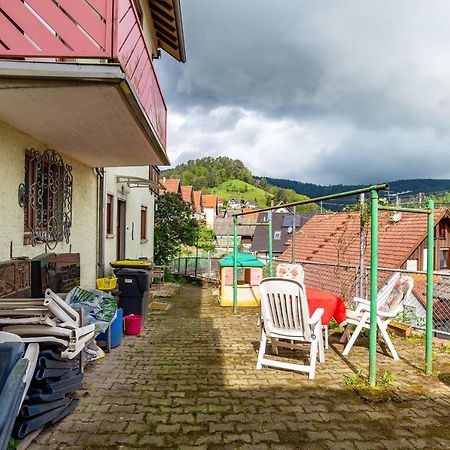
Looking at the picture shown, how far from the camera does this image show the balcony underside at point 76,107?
320cm

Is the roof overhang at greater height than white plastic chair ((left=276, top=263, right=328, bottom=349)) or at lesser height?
greater

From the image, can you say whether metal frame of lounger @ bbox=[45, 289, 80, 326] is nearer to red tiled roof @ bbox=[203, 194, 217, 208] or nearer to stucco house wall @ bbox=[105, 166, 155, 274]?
stucco house wall @ bbox=[105, 166, 155, 274]

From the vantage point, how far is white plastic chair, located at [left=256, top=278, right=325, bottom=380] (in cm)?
441

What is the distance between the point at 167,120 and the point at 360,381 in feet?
17.8

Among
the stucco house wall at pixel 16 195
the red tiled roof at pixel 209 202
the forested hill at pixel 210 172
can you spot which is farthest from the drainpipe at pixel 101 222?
the forested hill at pixel 210 172

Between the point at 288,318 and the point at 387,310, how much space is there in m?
1.66

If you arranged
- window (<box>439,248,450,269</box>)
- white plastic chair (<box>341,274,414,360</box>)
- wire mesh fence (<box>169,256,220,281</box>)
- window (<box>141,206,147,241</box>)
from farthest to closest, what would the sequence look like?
1. window (<box>439,248,450,269</box>)
2. wire mesh fence (<box>169,256,220,281</box>)
3. window (<box>141,206,147,241</box>)
4. white plastic chair (<box>341,274,414,360</box>)

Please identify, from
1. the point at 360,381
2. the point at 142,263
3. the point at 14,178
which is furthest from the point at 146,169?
the point at 360,381

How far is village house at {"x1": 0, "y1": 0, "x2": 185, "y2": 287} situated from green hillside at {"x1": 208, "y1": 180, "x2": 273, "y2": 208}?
98375 millimetres

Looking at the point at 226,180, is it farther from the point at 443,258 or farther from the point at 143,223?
the point at 143,223

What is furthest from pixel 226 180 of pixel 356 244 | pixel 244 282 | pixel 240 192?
pixel 244 282

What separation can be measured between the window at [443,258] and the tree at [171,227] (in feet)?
71.7

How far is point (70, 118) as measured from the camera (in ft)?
13.8

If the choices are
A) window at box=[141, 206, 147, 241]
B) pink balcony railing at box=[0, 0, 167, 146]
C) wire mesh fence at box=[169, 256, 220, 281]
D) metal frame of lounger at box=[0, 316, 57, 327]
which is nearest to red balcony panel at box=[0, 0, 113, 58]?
pink balcony railing at box=[0, 0, 167, 146]
